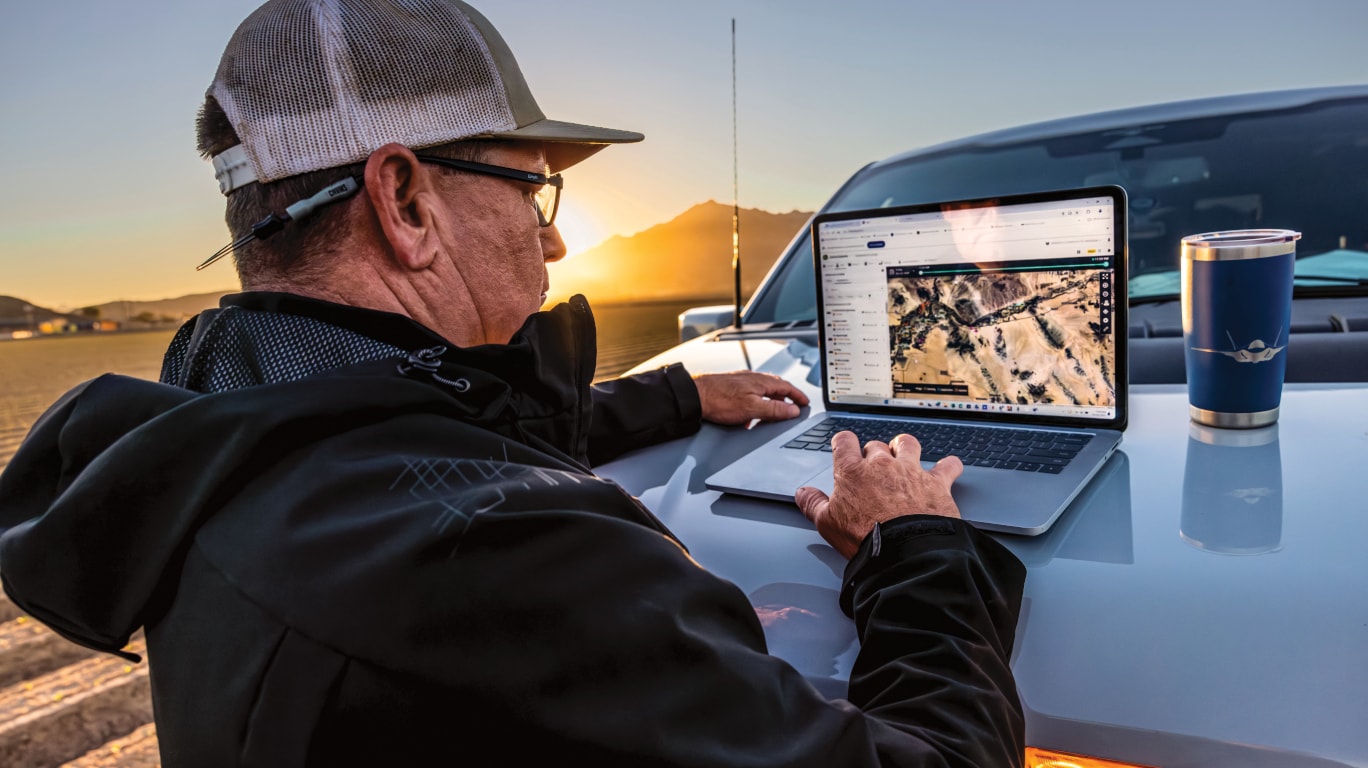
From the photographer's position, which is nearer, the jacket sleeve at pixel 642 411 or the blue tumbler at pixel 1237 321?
the blue tumbler at pixel 1237 321

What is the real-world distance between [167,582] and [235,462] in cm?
13

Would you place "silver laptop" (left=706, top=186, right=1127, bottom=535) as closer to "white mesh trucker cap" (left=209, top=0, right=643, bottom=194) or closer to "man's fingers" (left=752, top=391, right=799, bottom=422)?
"man's fingers" (left=752, top=391, right=799, bottom=422)

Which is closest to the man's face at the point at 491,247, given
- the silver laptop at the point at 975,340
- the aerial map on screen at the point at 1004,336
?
the silver laptop at the point at 975,340

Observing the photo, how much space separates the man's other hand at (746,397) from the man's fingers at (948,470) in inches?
20.5

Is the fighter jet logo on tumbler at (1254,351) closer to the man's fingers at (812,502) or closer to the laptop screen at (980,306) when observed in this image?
the laptop screen at (980,306)

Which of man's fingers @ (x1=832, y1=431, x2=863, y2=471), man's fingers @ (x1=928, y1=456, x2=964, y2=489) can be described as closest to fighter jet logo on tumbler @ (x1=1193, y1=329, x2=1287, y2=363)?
man's fingers @ (x1=928, y1=456, x2=964, y2=489)

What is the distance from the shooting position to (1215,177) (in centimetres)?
212

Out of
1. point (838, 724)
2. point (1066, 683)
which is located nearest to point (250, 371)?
point (838, 724)

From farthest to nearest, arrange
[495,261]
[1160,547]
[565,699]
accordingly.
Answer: [495,261] < [1160,547] < [565,699]

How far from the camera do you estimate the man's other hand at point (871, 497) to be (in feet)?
3.28

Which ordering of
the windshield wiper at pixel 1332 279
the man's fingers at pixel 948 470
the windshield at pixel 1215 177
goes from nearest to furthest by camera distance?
the man's fingers at pixel 948 470 → the windshield wiper at pixel 1332 279 → the windshield at pixel 1215 177

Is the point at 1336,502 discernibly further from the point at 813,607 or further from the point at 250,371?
the point at 250,371

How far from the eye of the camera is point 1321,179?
6.66 feet

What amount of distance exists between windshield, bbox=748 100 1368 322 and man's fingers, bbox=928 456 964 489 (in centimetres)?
110
